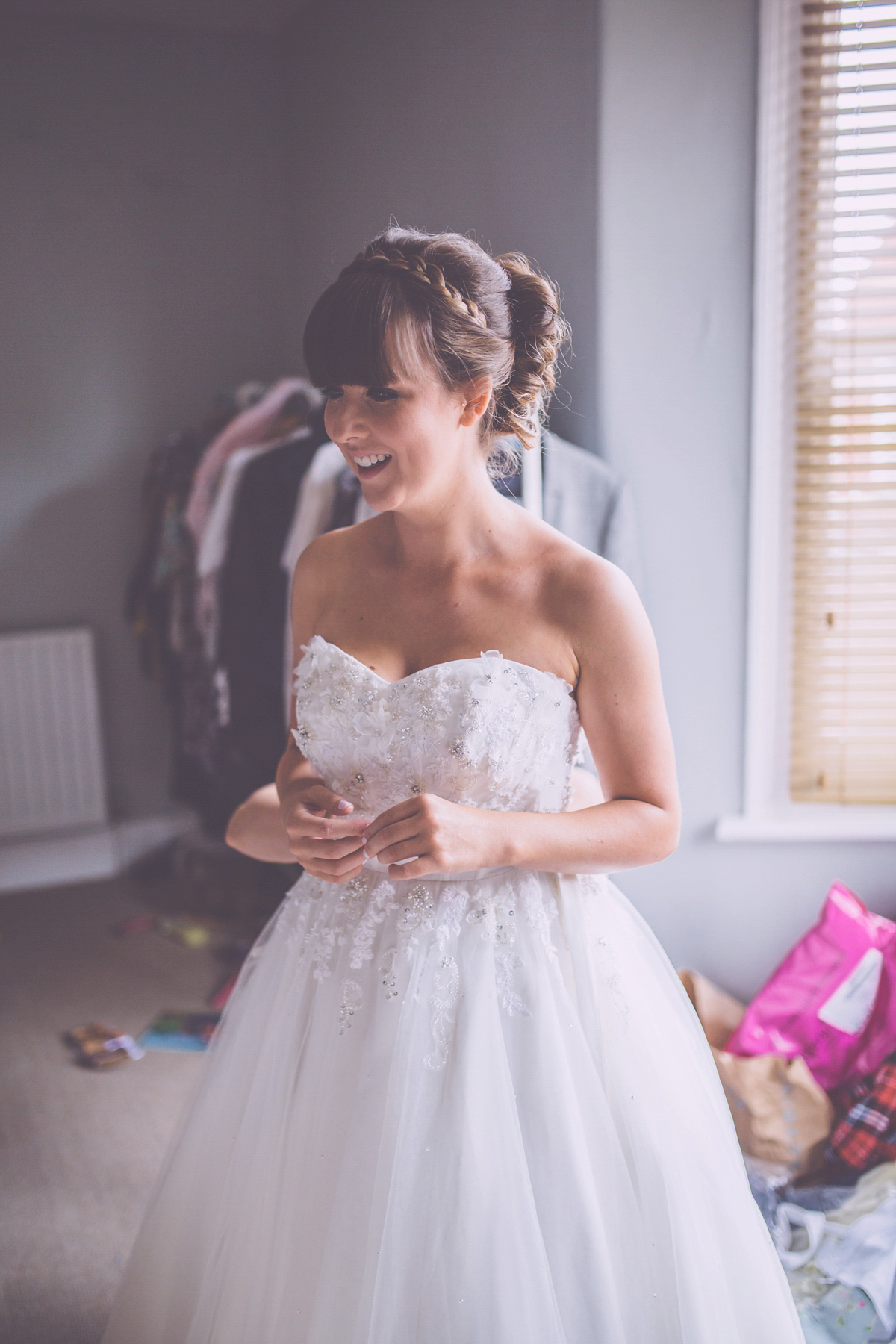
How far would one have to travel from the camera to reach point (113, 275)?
121 inches

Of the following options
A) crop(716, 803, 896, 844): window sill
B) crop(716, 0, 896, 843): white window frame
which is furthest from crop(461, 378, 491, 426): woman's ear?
crop(716, 803, 896, 844): window sill

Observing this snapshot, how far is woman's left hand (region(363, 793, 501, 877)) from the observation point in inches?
36.1

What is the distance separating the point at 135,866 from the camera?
331 centimetres

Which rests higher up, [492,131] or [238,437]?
[492,131]

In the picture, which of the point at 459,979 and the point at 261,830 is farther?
the point at 261,830

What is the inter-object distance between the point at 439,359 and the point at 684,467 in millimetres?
995

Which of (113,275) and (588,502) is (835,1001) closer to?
(588,502)

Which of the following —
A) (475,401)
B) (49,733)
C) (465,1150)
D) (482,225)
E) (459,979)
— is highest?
(482,225)

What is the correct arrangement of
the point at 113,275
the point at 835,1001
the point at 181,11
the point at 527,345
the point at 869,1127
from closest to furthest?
the point at 527,345
the point at 869,1127
the point at 835,1001
the point at 181,11
the point at 113,275

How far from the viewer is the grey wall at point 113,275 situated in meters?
2.93

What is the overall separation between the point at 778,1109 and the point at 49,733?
8.21 ft

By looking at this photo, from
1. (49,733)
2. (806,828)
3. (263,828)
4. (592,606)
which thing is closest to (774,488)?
(806,828)

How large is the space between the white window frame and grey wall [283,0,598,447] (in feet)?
1.05

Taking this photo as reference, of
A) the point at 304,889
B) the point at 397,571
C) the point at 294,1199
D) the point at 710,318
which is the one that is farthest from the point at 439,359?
the point at 710,318
